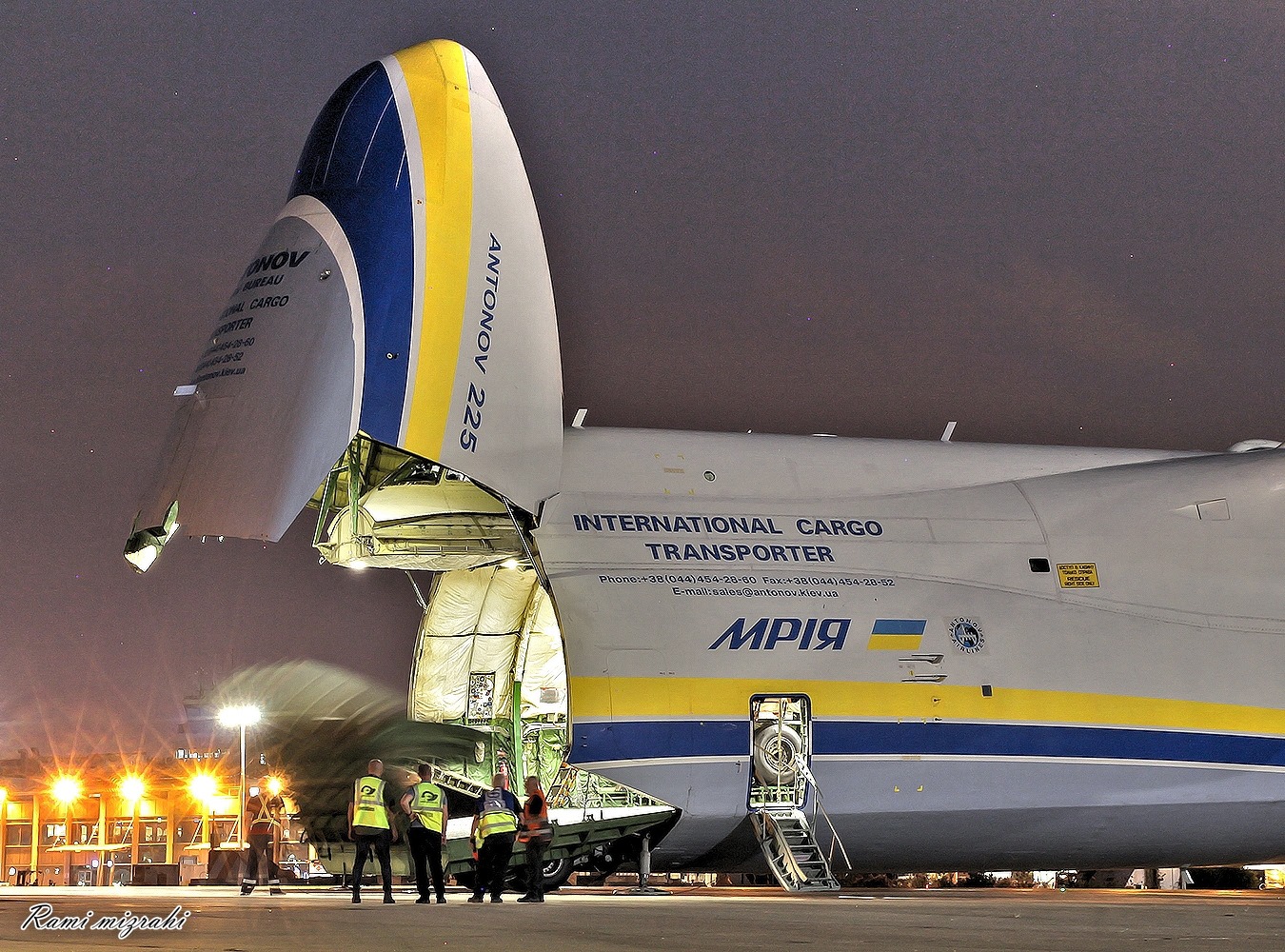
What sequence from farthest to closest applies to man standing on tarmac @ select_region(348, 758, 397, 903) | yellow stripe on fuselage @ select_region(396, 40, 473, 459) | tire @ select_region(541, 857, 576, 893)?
tire @ select_region(541, 857, 576, 893)
man standing on tarmac @ select_region(348, 758, 397, 903)
yellow stripe on fuselage @ select_region(396, 40, 473, 459)

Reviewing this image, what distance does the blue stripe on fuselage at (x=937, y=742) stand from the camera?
12.9 metres

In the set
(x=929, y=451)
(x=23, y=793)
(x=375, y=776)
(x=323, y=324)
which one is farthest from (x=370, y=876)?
(x=23, y=793)

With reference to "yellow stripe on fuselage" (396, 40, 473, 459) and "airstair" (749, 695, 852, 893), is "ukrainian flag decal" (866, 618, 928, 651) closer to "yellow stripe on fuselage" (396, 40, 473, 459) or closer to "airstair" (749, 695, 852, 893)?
"airstair" (749, 695, 852, 893)

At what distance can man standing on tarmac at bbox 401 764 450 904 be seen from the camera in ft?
44.4

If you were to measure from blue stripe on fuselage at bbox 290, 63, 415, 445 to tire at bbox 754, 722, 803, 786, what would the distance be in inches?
178

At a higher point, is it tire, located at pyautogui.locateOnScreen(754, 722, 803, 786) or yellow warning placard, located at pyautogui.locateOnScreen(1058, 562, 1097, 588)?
yellow warning placard, located at pyautogui.locateOnScreen(1058, 562, 1097, 588)

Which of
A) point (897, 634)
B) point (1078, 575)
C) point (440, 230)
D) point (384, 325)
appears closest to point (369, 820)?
point (384, 325)

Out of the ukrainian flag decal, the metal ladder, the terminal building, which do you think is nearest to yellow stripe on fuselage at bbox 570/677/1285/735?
the ukrainian flag decal

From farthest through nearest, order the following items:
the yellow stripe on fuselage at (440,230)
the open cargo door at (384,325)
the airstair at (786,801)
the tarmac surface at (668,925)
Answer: the airstair at (786,801), the yellow stripe on fuselage at (440,230), the open cargo door at (384,325), the tarmac surface at (668,925)

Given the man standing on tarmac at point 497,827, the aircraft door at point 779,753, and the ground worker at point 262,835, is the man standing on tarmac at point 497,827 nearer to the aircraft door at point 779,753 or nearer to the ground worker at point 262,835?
the aircraft door at point 779,753

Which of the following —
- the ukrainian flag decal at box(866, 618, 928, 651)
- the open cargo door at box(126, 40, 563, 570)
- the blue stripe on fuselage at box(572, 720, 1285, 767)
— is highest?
the open cargo door at box(126, 40, 563, 570)

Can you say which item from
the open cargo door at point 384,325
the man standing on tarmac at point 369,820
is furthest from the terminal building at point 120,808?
the open cargo door at point 384,325

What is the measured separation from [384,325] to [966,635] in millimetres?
6231

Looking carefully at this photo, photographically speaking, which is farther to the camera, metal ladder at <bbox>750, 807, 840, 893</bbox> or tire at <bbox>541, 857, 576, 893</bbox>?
tire at <bbox>541, 857, 576, 893</bbox>
